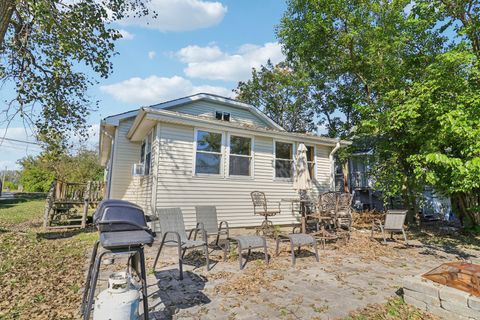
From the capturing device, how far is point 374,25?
12.9 metres

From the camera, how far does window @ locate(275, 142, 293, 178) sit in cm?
1018

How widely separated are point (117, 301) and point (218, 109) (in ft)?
35.8

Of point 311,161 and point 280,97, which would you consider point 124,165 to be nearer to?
point 311,161

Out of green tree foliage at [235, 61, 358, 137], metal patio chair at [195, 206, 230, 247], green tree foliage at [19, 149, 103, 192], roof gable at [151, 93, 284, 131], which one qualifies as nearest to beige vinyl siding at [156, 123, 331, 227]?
metal patio chair at [195, 206, 230, 247]

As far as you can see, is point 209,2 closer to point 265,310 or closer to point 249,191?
point 249,191

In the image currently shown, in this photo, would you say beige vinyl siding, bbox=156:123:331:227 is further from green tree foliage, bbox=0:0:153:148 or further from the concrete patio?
green tree foliage, bbox=0:0:153:148

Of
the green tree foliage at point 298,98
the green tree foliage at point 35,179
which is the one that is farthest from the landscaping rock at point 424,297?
the green tree foliage at point 35,179

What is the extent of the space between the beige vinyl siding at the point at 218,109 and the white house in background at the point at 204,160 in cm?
5

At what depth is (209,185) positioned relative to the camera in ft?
28.1

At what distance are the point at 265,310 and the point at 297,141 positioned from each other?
8.13 meters

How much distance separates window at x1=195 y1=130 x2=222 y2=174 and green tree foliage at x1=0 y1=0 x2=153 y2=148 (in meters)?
4.21

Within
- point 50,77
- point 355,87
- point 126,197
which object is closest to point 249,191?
point 126,197

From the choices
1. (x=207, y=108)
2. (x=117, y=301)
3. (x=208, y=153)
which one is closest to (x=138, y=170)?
(x=208, y=153)

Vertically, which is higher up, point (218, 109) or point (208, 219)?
point (218, 109)
